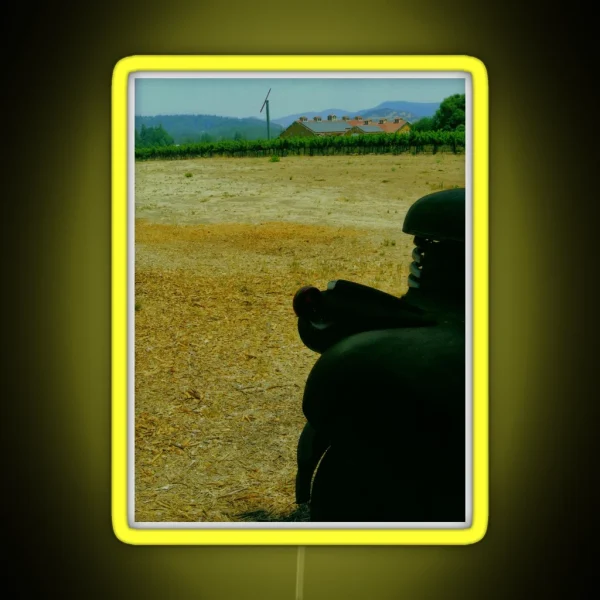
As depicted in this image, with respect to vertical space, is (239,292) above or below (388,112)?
below

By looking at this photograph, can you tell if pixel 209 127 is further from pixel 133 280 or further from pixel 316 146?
pixel 133 280

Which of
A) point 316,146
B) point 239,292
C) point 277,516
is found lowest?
point 277,516

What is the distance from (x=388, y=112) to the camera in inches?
69.2

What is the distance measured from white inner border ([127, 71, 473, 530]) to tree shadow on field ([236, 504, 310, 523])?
0.20 ft

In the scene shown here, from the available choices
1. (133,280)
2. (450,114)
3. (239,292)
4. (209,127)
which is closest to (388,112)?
(450,114)

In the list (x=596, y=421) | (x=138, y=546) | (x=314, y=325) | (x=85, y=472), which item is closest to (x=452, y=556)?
(x=596, y=421)

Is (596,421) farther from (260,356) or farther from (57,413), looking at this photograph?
(57,413)

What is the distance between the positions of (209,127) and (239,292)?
1.71 ft

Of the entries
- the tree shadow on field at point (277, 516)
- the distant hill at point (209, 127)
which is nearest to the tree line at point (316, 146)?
the distant hill at point (209, 127)

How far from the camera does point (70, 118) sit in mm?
1700

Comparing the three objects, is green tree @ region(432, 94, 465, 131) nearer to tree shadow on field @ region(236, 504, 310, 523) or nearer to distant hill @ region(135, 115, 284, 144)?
distant hill @ region(135, 115, 284, 144)

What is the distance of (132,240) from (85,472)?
0.63 meters

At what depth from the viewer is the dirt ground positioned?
69.3 inches

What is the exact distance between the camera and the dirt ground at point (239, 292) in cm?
176
